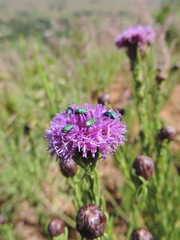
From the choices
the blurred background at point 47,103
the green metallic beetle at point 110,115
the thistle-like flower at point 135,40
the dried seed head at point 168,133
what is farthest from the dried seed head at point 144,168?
the thistle-like flower at point 135,40

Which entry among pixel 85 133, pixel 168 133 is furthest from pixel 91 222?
pixel 168 133

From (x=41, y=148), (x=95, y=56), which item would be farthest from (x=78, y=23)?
(x=41, y=148)

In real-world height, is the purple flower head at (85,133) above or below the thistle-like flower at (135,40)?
below

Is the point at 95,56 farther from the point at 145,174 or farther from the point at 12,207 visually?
the point at 145,174

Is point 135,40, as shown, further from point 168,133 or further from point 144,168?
point 144,168

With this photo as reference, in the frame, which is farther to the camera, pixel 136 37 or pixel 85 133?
pixel 136 37

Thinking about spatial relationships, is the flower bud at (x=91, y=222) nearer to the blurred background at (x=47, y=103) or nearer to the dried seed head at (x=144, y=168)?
the dried seed head at (x=144, y=168)
